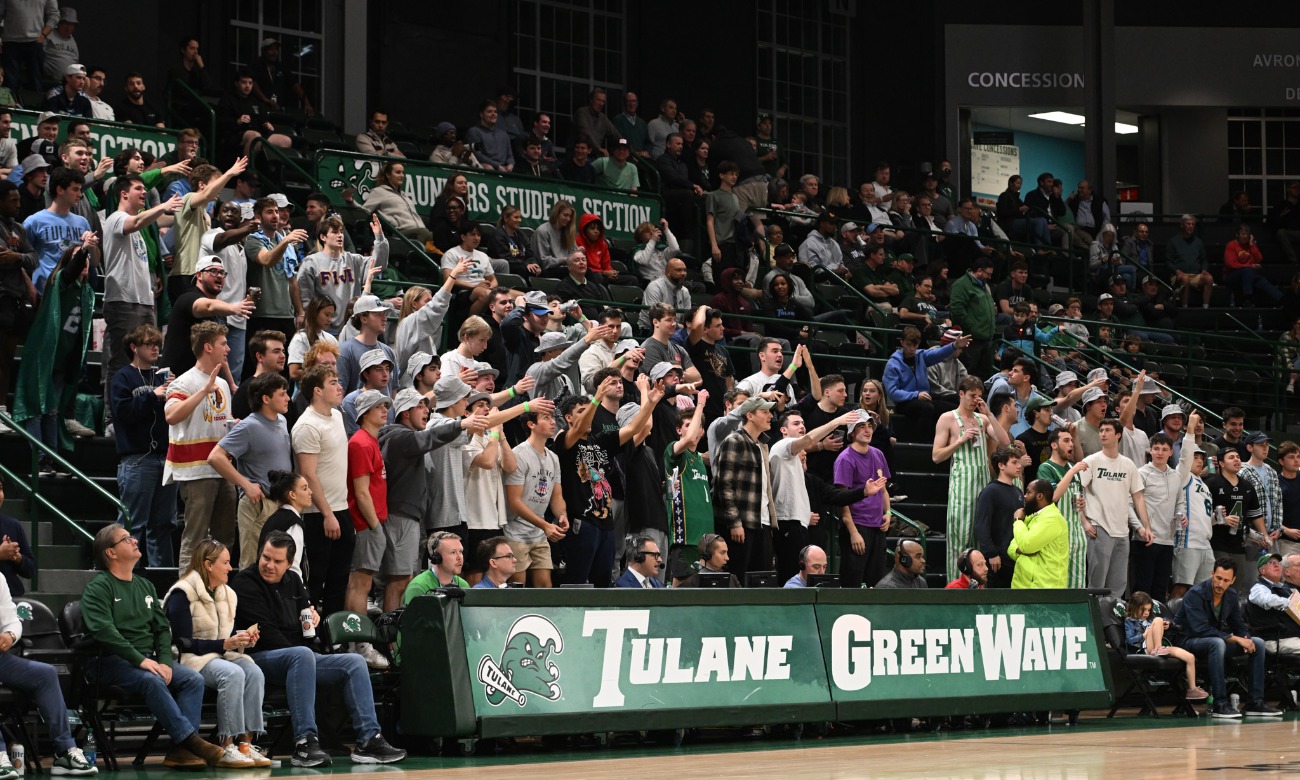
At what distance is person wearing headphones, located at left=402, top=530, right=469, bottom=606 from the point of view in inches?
424

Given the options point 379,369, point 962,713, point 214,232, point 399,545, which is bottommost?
point 962,713

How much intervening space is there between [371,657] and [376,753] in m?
0.69

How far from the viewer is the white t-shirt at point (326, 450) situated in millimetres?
10742

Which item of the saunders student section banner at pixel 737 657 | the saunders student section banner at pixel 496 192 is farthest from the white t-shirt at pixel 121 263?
the saunders student section banner at pixel 496 192

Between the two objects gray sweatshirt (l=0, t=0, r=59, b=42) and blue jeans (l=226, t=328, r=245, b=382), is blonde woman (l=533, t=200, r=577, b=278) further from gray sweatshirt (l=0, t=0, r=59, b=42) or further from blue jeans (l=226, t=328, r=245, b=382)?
blue jeans (l=226, t=328, r=245, b=382)

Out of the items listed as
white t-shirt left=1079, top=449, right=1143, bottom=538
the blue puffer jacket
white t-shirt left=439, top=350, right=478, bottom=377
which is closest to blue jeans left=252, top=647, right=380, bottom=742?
white t-shirt left=439, top=350, right=478, bottom=377

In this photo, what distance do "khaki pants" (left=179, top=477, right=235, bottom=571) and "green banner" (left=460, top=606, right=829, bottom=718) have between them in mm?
1662

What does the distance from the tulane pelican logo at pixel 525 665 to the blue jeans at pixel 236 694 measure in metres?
1.28

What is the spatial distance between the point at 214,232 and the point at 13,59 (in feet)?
20.1

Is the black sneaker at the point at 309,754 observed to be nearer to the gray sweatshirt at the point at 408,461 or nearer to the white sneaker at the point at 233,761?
the white sneaker at the point at 233,761

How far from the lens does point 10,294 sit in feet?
39.9

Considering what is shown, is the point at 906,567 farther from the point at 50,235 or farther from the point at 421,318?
the point at 50,235

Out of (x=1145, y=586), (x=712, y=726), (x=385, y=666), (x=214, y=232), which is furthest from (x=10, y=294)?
(x=1145, y=586)

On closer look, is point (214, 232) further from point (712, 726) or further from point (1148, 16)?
point (1148, 16)
